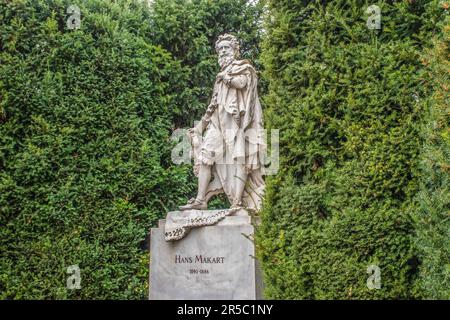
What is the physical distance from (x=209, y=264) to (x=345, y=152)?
2768mm

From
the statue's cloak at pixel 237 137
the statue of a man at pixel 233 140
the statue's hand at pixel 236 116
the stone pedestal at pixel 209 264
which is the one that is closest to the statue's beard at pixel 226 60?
the statue of a man at pixel 233 140

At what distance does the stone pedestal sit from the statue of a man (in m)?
0.42

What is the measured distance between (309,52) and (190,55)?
5.88 metres

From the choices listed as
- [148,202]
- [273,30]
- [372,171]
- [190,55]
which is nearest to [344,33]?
[273,30]

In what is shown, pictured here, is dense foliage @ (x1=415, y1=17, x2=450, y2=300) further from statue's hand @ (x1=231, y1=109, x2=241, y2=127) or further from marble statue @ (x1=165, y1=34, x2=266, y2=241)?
statue's hand @ (x1=231, y1=109, x2=241, y2=127)

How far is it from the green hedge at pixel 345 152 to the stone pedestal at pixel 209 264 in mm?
1743

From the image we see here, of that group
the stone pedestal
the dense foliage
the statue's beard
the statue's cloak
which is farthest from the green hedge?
the statue's beard

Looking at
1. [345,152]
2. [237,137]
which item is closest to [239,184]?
[237,137]

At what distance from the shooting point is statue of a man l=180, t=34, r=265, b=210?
6.75 m

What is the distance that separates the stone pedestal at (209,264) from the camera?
20.6 ft

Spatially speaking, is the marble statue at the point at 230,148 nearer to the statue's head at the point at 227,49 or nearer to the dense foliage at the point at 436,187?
the statue's head at the point at 227,49

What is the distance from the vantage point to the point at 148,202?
8805 millimetres

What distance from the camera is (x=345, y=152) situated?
14.1ft
